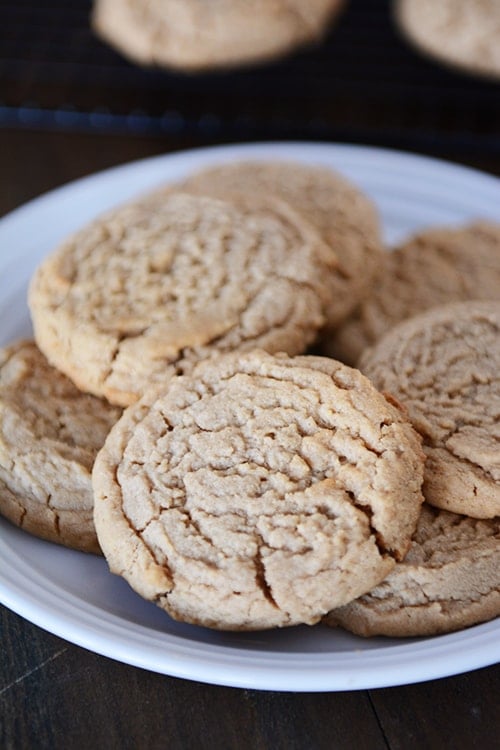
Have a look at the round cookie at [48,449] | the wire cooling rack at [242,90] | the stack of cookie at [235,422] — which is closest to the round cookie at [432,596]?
the stack of cookie at [235,422]

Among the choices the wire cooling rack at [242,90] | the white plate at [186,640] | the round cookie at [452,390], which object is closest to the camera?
the white plate at [186,640]

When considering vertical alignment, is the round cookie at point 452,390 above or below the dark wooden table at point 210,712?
above

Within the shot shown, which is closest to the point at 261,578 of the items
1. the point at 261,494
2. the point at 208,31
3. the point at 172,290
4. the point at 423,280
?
the point at 261,494

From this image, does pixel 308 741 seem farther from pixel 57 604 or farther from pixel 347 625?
pixel 57 604

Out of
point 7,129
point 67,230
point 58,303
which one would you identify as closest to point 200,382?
point 58,303

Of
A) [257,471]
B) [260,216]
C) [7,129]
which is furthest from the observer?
[7,129]

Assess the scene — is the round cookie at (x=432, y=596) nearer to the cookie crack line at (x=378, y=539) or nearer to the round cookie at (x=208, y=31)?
the cookie crack line at (x=378, y=539)
